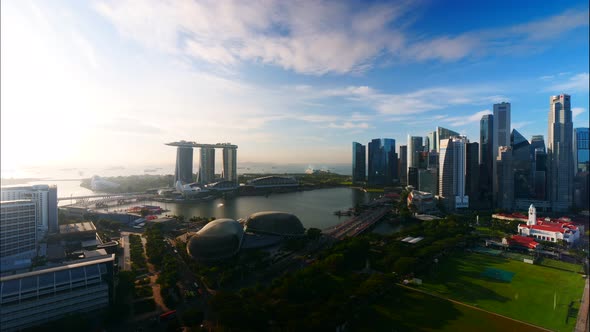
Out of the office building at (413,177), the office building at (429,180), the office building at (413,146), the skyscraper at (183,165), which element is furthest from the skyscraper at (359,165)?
the skyscraper at (183,165)

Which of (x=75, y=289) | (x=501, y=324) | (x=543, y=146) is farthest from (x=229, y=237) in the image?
(x=543, y=146)

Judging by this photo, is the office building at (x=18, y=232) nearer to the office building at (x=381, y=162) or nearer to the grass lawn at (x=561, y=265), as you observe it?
the grass lawn at (x=561, y=265)

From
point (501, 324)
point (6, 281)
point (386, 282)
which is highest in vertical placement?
point (6, 281)

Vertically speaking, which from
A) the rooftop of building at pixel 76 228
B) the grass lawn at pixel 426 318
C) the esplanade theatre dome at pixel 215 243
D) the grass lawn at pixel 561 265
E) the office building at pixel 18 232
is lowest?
the grass lawn at pixel 426 318

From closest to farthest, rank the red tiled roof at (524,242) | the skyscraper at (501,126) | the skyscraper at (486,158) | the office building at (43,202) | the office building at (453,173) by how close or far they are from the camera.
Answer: the red tiled roof at (524,242) → the office building at (43,202) → the office building at (453,173) → the skyscraper at (486,158) → the skyscraper at (501,126)

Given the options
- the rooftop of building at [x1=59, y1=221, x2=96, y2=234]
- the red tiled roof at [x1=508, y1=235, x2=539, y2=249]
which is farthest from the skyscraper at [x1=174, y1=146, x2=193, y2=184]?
the red tiled roof at [x1=508, y1=235, x2=539, y2=249]

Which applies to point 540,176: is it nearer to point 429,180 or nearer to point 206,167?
point 429,180

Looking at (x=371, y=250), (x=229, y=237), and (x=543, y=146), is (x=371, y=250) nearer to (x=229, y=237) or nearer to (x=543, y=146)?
(x=229, y=237)
